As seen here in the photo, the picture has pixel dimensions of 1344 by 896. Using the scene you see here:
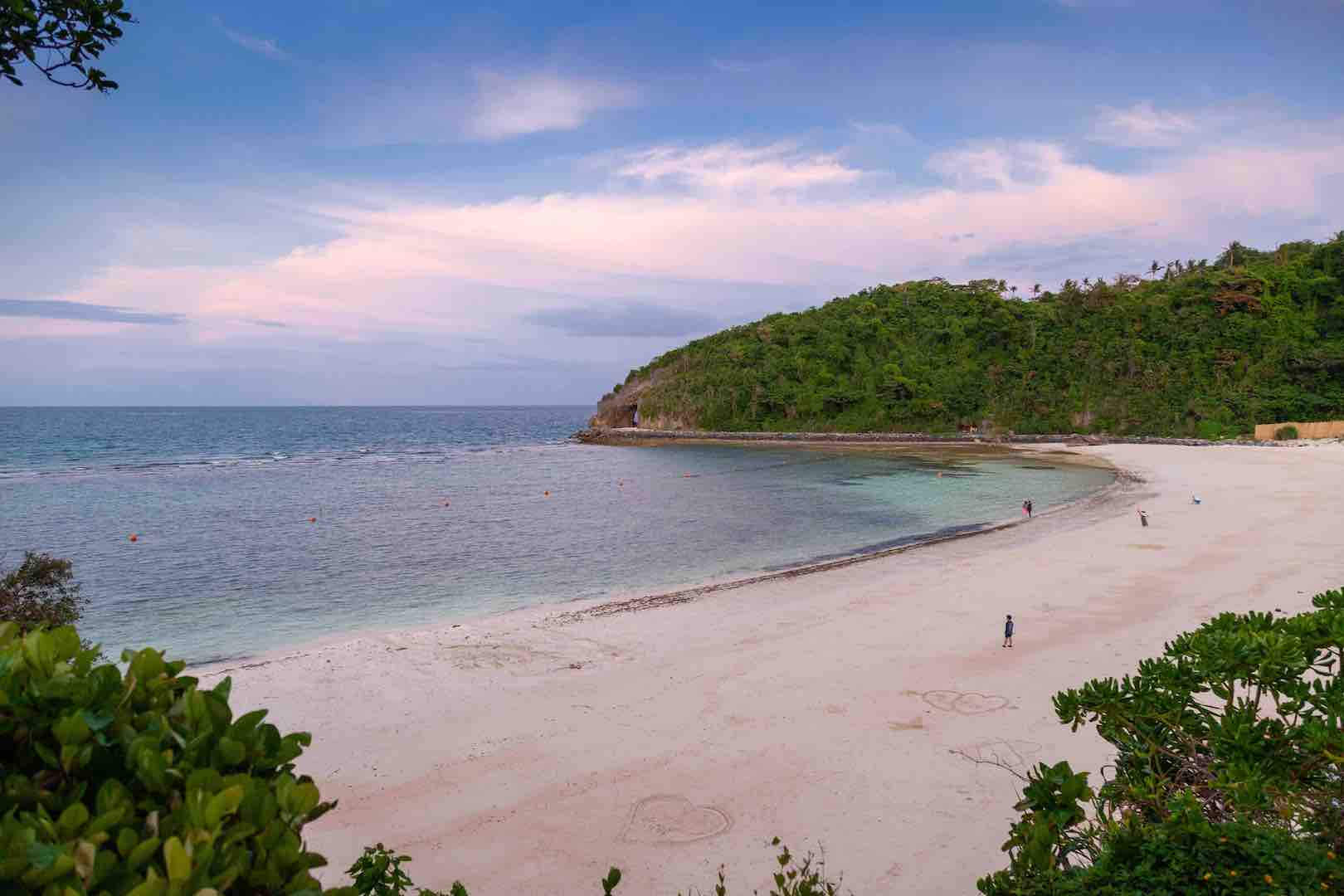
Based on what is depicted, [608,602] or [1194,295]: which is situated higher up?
[1194,295]

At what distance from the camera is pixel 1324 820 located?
15.2 feet

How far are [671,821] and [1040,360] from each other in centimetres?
9056

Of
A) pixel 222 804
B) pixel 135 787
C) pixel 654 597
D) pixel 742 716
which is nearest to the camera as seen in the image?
pixel 222 804

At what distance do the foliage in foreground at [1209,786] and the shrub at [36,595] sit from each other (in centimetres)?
1495

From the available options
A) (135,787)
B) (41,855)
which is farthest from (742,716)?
(41,855)

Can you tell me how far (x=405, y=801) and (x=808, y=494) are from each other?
36987mm

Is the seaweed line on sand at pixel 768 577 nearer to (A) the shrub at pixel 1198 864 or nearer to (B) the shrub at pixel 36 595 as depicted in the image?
(B) the shrub at pixel 36 595

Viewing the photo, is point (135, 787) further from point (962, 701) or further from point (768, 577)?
point (768, 577)

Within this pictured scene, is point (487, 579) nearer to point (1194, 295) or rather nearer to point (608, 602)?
point (608, 602)

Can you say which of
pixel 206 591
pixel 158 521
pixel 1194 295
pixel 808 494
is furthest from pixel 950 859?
pixel 1194 295

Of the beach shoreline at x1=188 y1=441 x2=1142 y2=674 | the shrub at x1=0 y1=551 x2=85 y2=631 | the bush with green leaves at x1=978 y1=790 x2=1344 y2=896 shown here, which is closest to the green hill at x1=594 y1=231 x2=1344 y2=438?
the beach shoreline at x1=188 y1=441 x2=1142 y2=674

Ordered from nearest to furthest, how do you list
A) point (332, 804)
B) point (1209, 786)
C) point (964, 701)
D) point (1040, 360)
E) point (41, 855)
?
point (41, 855), point (332, 804), point (1209, 786), point (964, 701), point (1040, 360)

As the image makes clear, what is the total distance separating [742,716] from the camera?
12203mm

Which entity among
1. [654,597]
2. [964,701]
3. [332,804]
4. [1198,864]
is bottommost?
[654,597]
